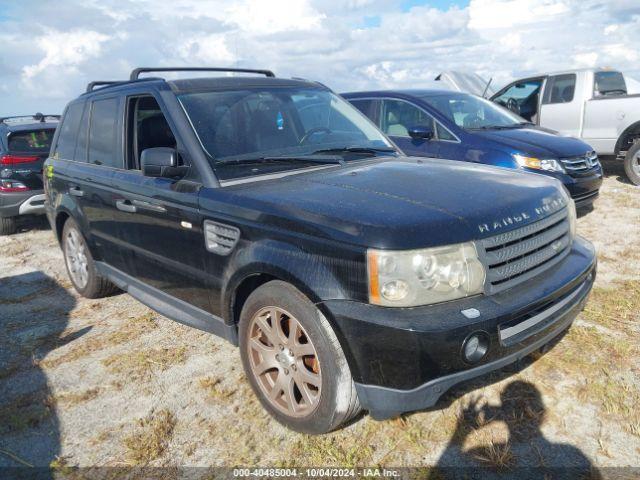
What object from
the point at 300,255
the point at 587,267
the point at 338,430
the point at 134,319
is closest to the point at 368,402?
Result: the point at 338,430

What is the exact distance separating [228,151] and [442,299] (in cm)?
163

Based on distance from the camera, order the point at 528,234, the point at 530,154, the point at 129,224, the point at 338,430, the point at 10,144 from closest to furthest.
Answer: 1. the point at 528,234
2. the point at 338,430
3. the point at 129,224
4. the point at 530,154
5. the point at 10,144

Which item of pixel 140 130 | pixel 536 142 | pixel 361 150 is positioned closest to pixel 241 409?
pixel 361 150

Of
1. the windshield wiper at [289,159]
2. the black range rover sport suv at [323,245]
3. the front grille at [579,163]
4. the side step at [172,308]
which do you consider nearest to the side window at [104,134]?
the black range rover sport suv at [323,245]

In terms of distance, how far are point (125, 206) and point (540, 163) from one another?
4587 millimetres

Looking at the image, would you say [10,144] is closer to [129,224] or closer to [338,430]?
[129,224]

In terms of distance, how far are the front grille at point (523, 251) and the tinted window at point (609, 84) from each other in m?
7.72

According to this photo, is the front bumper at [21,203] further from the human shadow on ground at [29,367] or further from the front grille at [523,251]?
the front grille at [523,251]

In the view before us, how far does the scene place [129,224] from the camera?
3771 millimetres

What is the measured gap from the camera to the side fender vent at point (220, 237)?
2.81 meters

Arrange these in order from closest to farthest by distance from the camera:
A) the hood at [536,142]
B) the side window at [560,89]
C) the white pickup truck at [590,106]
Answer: the hood at [536,142]
the white pickup truck at [590,106]
the side window at [560,89]

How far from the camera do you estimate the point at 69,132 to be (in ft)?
16.1

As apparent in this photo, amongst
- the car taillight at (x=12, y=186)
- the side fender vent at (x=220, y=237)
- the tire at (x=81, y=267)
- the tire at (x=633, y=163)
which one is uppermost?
the side fender vent at (x=220, y=237)

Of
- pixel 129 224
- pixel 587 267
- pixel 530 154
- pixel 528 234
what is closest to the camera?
pixel 528 234
